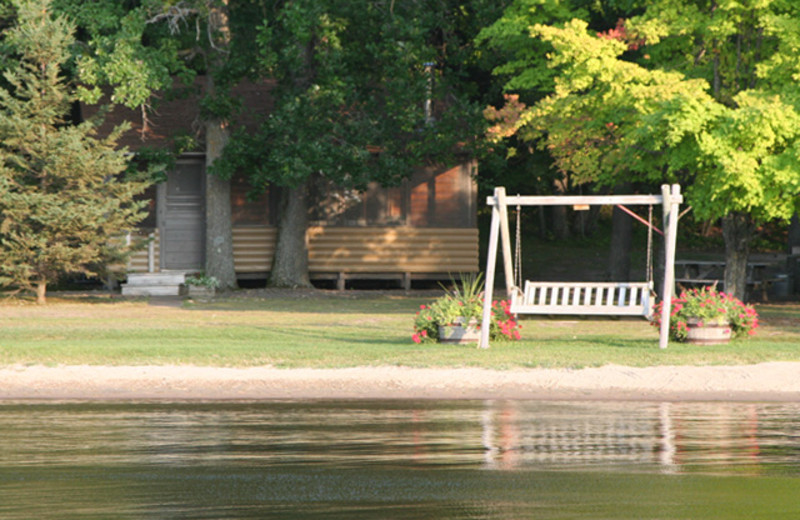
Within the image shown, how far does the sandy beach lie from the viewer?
45.8 ft

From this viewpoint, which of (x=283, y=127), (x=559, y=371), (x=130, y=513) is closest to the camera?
(x=130, y=513)

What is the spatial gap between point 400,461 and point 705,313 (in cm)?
940

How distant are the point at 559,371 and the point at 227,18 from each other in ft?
59.1

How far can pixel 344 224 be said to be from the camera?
3262cm

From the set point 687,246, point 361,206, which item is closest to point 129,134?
point 361,206

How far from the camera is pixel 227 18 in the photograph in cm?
3005

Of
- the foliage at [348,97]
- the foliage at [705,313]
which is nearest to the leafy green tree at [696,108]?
the foliage at [705,313]

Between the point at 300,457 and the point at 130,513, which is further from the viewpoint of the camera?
the point at 300,457

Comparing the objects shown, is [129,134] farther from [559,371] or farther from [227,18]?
[559,371]

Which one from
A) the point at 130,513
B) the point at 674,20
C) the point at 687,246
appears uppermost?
the point at 674,20

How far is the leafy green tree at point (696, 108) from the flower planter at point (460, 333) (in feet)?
17.7

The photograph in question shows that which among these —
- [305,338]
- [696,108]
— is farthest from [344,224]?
[696,108]

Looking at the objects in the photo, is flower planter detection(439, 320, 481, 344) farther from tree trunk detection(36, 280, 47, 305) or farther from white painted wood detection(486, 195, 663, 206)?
tree trunk detection(36, 280, 47, 305)

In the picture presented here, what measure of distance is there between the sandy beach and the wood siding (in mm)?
17161
